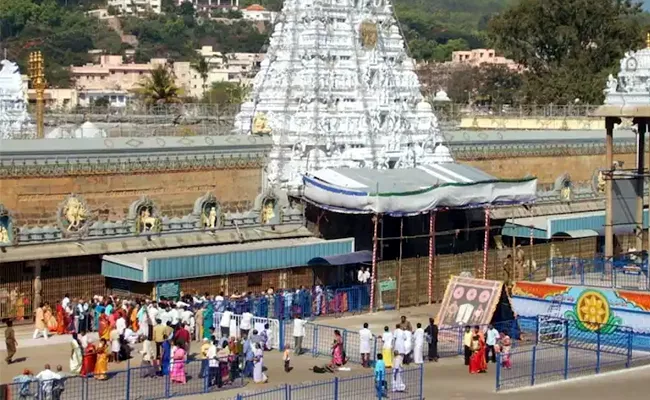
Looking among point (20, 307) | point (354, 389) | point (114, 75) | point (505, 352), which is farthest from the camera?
point (114, 75)

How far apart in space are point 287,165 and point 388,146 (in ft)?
9.84

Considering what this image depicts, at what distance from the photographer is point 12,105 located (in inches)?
1770

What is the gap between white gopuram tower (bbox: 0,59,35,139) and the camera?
141 ft

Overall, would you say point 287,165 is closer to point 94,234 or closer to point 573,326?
point 94,234

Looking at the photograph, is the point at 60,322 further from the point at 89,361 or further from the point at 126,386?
the point at 126,386

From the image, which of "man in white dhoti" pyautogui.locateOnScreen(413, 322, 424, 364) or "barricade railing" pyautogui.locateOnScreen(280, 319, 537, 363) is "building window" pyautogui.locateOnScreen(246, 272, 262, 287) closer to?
"barricade railing" pyautogui.locateOnScreen(280, 319, 537, 363)

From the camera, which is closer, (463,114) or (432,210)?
(432,210)

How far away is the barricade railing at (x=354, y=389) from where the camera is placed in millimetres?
19328

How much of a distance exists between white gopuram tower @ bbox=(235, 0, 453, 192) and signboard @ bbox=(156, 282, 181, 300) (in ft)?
18.5

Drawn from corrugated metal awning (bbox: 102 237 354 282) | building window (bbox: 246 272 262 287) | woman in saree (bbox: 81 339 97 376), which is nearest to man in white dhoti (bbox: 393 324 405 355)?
woman in saree (bbox: 81 339 97 376)

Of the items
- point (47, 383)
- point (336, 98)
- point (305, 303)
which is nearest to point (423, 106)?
point (336, 98)

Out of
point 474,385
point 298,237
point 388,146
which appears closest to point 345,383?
point 474,385

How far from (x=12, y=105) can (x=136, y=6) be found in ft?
500

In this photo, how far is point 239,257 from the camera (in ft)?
95.2
